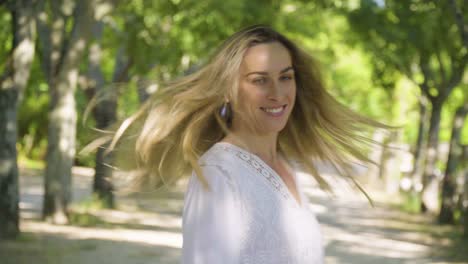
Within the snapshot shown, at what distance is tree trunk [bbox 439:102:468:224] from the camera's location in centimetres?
1839

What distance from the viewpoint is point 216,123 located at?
336 cm

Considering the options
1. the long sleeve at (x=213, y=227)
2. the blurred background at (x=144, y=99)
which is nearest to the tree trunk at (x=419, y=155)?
the blurred background at (x=144, y=99)

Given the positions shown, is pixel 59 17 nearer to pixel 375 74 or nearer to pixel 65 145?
pixel 65 145

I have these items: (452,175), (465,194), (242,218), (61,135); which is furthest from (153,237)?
(242,218)

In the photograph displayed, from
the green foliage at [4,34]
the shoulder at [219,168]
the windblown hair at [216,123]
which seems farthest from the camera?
the green foliage at [4,34]

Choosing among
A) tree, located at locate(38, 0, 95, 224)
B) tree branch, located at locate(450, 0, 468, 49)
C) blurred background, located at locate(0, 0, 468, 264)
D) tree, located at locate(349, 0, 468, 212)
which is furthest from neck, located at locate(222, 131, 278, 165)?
tree, located at locate(349, 0, 468, 212)

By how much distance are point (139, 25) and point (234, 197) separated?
14467mm

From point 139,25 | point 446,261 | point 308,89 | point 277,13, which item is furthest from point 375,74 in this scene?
point 308,89

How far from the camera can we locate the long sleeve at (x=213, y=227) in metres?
2.56

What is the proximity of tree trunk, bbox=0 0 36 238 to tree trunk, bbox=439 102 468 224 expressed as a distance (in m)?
10.1

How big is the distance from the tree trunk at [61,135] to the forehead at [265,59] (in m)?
10.6

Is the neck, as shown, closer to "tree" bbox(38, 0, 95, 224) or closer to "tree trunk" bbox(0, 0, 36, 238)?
"tree trunk" bbox(0, 0, 36, 238)

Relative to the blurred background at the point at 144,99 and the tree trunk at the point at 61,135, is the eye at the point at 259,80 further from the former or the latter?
the tree trunk at the point at 61,135

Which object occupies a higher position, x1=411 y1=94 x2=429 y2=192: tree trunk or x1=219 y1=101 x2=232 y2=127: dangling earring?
x1=411 y1=94 x2=429 y2=192: tree trunk
